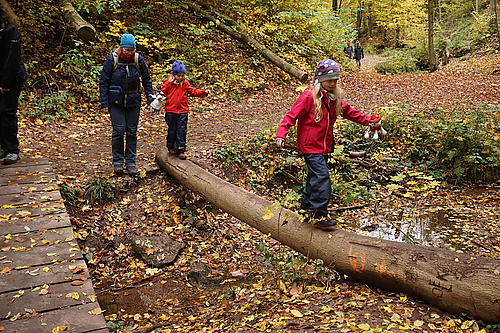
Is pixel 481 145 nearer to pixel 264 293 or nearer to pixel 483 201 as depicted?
pixel 483 201

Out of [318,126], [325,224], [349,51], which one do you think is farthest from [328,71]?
[349,51]

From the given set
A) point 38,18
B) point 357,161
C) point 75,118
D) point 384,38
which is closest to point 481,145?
point 357,161

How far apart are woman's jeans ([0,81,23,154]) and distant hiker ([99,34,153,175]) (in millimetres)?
1355

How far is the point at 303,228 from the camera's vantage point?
512 centimetres

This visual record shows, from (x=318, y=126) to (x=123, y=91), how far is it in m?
3.70

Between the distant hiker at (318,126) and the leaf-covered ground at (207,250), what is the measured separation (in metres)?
0.84

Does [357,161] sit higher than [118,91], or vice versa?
[118,91]

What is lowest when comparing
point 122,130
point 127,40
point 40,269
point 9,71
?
point 40,269

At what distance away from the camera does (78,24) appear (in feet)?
38.2

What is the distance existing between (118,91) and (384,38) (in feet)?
136

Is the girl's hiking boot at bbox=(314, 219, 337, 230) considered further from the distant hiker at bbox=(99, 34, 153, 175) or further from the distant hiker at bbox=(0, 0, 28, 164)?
the distant hiker at bbox=(0, 0, 28, 164)

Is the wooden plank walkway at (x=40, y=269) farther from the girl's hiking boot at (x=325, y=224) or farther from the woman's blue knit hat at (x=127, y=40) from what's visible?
the girl's hiking boot at (x=325, y=224)

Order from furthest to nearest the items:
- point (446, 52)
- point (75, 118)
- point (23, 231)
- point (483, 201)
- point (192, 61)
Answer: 1. point (446, 52)
2. point (192, 61)
3. point (75, 118)
4. point (483, 201)
5. point (23, 231)

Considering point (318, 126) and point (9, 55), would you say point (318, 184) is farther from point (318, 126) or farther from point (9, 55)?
point (9, 55)
